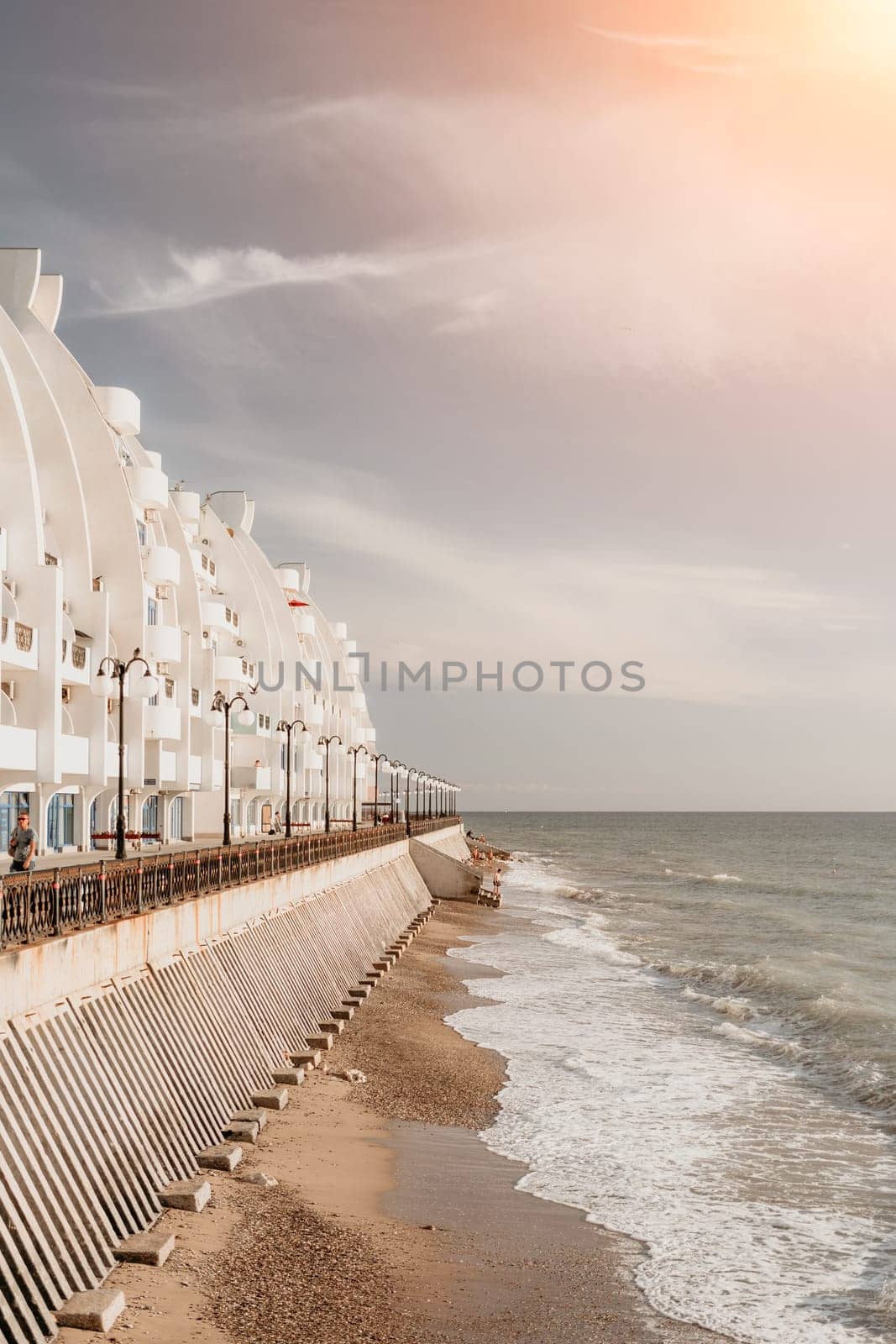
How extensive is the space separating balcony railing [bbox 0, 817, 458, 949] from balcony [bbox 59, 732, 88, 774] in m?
5.78

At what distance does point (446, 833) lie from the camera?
279 feet

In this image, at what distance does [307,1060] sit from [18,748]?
1091 cm

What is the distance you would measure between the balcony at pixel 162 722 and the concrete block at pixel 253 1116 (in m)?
20.2

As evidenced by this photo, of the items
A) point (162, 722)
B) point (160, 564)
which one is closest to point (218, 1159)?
point (162, 722)

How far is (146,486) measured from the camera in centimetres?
3503

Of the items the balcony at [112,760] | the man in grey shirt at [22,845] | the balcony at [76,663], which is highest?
the balcony at [76,663]

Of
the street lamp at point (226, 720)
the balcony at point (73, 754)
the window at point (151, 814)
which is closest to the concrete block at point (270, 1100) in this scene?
the balcony at point (73, 754)


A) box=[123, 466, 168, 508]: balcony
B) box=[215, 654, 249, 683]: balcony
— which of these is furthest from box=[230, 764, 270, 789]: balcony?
box=[123, 466, 168, 508]: balcony

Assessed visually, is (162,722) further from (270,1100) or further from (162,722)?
(270,1100)

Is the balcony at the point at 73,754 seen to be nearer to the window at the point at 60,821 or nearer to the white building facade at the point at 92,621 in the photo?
the white building facade at the point at 92,621

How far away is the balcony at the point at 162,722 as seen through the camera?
34.7 meters

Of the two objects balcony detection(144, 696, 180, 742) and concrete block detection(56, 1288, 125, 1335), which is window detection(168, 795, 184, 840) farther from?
concrete block detection(56, 1288, 125, 1335)

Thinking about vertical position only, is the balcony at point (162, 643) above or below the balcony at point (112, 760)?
above

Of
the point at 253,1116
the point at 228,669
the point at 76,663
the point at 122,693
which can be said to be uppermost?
the point at 228,669
